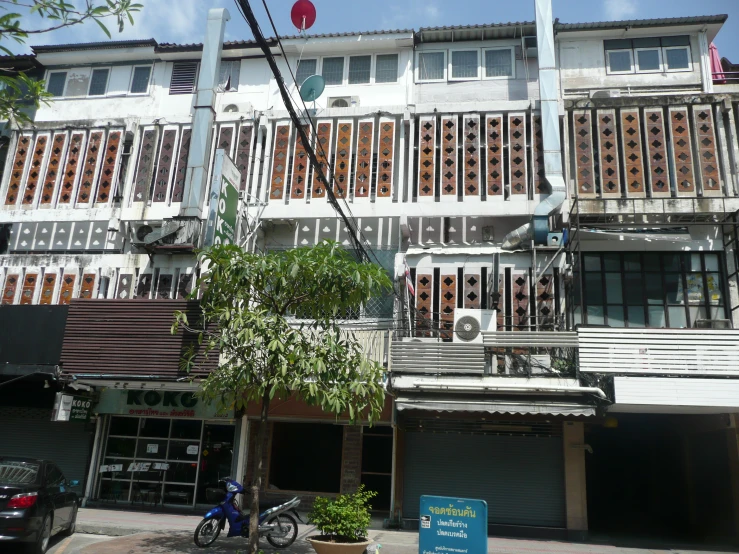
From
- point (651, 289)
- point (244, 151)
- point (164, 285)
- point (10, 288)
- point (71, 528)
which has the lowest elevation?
point (71, 528)

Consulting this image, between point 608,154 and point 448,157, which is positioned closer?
point 608,154

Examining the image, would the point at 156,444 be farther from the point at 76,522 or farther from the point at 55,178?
the point at 55,178

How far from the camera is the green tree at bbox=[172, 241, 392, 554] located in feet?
29.2

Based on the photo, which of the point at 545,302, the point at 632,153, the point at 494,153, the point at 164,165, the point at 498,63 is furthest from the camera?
the point at 498,63

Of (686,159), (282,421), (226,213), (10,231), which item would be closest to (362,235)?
(226,213)

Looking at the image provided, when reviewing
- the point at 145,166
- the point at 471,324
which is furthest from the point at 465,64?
the point at 145,166

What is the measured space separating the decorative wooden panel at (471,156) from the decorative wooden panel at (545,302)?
2875mm

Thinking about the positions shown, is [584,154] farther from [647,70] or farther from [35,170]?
[35,170]

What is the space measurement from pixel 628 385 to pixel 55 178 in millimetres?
16304

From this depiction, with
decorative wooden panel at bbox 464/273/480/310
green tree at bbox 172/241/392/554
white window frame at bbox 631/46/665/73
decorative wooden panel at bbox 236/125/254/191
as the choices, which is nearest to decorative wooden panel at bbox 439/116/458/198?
decorative wooden panel at bbox 464/273/480/310

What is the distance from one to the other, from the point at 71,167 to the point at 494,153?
1224 cm

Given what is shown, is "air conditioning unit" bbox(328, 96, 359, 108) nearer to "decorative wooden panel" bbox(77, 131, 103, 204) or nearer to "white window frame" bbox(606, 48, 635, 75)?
"decorative wooden panel" bbox(77, 131, 103, 204)

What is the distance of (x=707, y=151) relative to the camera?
15.6 meters

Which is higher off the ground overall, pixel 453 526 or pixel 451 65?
pixel 451 65
